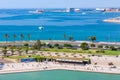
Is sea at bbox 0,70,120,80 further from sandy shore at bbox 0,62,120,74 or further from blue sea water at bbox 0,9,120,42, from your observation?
blue sea water at bbox 0,9,120,42

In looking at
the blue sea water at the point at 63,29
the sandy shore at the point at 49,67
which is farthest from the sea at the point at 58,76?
the blue sea water at the point at 63,29

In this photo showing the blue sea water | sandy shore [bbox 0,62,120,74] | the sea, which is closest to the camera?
the sea

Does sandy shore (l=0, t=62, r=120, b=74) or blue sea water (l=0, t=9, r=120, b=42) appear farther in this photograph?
blue sea water (l=0, t=9, r=120, b=42)

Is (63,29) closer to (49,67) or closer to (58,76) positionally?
(49,67)

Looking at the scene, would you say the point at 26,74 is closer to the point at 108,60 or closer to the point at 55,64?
the point at 55,64

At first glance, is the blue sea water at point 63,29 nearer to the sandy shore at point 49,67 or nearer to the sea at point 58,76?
the sandy shore at point 49,67

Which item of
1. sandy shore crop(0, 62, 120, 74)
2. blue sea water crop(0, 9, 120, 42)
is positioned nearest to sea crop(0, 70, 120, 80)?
sandy shore crop(0, 62, 120, 74)

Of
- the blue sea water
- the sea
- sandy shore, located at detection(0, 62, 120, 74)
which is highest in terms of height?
the blue sea water
